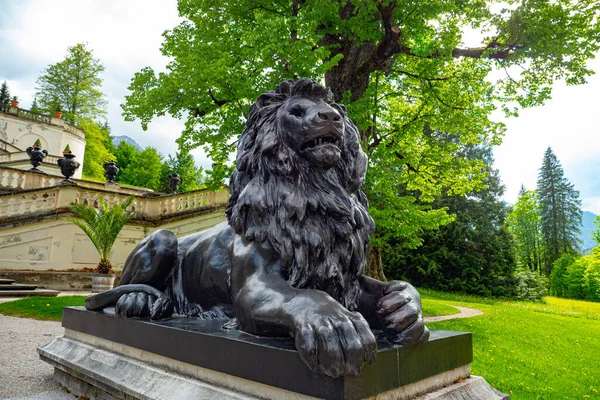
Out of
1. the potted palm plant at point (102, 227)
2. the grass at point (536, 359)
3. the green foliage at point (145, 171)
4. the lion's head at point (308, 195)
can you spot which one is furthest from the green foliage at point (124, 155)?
the lion's head at point (308, 195)

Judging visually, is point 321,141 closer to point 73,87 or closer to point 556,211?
point 73,87

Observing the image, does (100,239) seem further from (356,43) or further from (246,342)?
(246,342)

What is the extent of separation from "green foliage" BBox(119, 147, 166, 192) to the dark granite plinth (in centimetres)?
4742

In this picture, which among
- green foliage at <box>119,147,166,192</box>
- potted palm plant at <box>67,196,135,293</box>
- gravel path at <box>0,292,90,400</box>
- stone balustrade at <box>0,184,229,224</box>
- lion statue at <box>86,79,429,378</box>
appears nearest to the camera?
lion statue at <box>86,79,429,378</box>

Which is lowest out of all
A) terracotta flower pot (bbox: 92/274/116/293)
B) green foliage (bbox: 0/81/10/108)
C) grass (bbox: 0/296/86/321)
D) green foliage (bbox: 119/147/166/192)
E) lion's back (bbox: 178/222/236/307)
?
grass (bbox: 0/296/86/321)

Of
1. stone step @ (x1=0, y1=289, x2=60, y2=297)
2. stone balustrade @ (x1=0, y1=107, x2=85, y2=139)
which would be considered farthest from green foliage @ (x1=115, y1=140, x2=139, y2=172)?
stone step @ (x1=0, y1=289, x2=60, y2=297)

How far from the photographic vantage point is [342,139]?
2605 mm

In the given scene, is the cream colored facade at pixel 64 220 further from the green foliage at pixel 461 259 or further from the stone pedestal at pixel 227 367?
the stone pedestal at pixel 227 367

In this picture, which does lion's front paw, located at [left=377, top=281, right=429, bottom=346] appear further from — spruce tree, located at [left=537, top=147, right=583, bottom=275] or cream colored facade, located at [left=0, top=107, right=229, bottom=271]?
spruce tree, located at [left=537, top=147, right=583, bottom=275]

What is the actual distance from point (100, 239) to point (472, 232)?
20773mm

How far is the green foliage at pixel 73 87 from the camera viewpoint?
42.6 metres

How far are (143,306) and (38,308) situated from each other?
7.62 m

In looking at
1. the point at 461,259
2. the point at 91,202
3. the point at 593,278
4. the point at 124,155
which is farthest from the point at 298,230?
the point at 124,155

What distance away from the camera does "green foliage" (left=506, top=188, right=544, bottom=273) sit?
151ft
